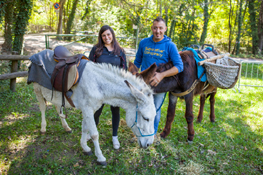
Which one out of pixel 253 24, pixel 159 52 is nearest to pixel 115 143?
pixel 159 52

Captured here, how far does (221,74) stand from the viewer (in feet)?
11.2

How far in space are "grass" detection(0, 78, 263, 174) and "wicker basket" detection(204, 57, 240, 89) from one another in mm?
1300

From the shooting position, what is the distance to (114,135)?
10.7 feet

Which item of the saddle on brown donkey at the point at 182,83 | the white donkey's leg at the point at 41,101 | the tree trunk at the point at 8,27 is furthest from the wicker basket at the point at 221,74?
the tree trunk at the point at 8,27

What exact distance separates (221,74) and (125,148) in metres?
2.48

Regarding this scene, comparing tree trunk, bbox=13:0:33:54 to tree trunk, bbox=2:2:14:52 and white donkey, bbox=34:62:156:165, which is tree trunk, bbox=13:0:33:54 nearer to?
tree trunk, bbox=2:2:14:52

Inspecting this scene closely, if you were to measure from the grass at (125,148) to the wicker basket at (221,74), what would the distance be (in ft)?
4.27

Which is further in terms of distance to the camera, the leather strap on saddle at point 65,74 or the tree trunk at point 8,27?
the tree trunk at point 8,27

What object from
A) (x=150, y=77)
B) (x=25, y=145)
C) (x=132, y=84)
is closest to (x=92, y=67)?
(x=132, y=84)

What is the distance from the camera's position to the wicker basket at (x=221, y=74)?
10.8 feet

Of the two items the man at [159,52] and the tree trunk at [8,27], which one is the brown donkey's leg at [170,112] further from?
the tree trunk at [8,27]

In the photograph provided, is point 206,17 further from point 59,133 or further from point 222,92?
point 59,133

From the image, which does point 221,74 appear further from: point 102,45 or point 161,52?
point 102,45

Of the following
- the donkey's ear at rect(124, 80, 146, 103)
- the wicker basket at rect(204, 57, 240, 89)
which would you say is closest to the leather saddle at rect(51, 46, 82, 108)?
the donkey's ear at rect(124, 80, 146, 103)
